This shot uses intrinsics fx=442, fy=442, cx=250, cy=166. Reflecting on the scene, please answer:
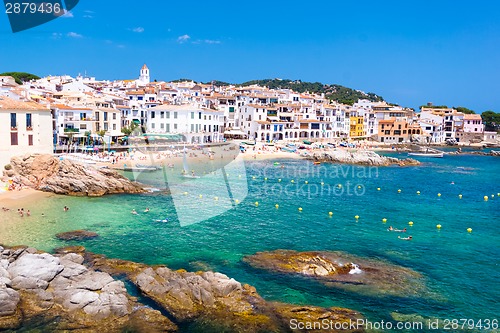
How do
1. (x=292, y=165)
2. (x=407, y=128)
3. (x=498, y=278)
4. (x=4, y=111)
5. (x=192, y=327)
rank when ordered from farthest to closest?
1. (x=407, y=128)
2. (x=292, y=165)
3. (x=4, y=111)
4. (x=498, y=278)
5. (x=192, y=327)

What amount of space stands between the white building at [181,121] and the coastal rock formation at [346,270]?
5349cm

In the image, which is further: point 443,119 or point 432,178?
point 443,119

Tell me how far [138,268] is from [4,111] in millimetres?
25039

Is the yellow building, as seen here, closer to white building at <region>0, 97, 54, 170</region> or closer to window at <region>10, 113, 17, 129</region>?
white building at <region>0, 97, 54, 170</region>

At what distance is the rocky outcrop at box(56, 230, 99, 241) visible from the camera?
25.0m

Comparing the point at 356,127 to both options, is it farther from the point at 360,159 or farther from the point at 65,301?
the point at 65,301

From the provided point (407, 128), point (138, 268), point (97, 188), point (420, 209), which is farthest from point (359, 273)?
point (407, 128)

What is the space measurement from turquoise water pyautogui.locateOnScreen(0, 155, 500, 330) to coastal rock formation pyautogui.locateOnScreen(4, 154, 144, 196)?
64.4 inches

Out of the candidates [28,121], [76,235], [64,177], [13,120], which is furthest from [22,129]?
[76,235]

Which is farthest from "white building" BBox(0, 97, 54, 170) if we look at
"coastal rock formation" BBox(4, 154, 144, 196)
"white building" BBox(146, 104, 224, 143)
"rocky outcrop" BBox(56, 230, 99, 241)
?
"white building" BBox(146, 104, 224, 143)

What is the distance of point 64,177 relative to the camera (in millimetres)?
37625

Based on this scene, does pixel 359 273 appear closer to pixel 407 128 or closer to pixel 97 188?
pixel 97 188

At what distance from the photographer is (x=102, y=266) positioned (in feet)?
66.9

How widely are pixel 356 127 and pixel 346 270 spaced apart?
3542 inches
